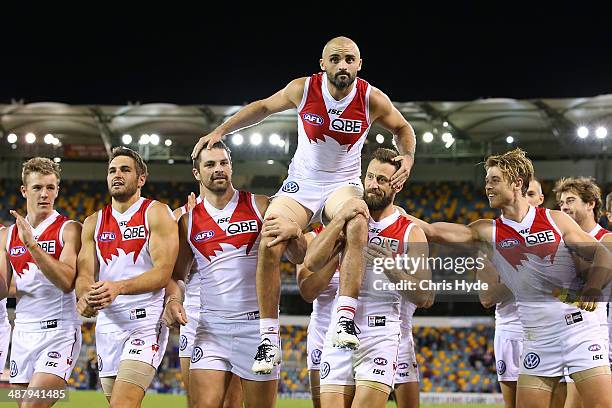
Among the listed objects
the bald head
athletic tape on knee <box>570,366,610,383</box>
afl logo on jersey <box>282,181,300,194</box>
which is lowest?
athletic tape on knee <box>570,366,610,383</box>

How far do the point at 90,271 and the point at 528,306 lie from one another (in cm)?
400

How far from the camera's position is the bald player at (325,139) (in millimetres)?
6656

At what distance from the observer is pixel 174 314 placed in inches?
267

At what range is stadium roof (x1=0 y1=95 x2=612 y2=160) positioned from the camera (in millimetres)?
27422

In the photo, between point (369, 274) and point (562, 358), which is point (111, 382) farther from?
point (562, 358)

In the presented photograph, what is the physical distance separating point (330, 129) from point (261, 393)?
2.35 m

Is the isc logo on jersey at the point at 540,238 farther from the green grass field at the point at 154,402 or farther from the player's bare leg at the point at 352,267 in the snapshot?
the green grass field at the point at 154,402

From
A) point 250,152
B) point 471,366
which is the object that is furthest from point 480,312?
point 250,152

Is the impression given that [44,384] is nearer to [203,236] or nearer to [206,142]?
[203,236]

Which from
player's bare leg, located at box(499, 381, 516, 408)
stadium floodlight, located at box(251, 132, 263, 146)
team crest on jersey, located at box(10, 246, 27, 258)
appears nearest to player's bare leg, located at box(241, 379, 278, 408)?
team crest on jersey, located at box(10, 246, 27, 258)

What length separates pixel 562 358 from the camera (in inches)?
275

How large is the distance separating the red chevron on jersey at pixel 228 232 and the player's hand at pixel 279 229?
418 mm

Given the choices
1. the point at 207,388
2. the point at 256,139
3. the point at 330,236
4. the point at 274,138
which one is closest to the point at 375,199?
the point at 330,236

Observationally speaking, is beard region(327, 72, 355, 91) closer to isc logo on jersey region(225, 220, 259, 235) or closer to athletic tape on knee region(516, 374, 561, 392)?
isc logo on jersey region(225, 220, 259, 235)
